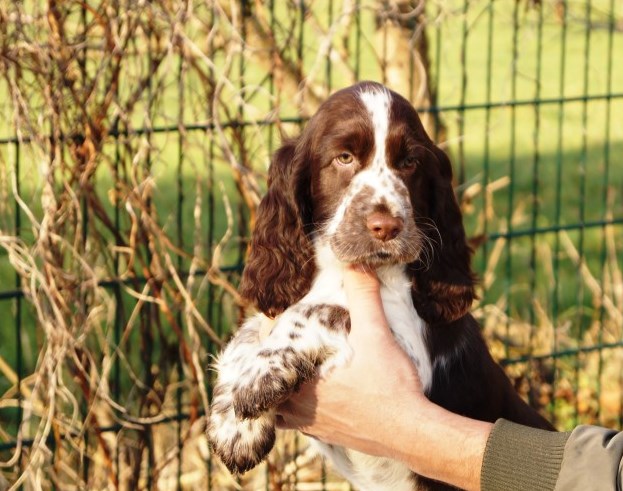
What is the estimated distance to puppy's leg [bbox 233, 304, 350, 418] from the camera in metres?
3.09

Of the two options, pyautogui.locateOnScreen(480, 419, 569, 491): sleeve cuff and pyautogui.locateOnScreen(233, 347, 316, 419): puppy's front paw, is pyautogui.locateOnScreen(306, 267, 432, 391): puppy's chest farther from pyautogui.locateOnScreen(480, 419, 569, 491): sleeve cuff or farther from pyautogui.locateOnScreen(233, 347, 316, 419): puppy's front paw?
pyautogui.locateOnScreen(480, 419, 569, 491): sleeve cuff

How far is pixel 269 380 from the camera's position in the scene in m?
3.09

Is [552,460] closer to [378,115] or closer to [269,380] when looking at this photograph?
[269,380]

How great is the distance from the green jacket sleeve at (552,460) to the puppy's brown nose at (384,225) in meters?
0.60

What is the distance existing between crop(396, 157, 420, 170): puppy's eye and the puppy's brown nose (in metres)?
0.19

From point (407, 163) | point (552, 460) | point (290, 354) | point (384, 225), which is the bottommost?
point (552, 460)

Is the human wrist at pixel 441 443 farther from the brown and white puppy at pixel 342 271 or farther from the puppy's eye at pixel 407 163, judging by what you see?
the puppy's eye at pixel 407 163

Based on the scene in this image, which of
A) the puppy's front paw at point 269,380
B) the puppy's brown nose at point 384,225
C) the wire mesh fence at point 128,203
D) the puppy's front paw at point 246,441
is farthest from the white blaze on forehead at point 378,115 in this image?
the wire mesh fence at point 128,203

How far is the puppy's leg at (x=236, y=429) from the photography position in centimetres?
317

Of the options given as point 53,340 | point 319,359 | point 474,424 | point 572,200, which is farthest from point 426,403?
point 572,200

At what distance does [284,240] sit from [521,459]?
3.52ft

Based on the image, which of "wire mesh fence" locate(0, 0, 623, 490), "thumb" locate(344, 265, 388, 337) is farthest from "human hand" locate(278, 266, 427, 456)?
"wire mesh fence" locate(0, 0, 623, 490)

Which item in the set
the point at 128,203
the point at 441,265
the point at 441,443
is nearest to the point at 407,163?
the point at 441,265

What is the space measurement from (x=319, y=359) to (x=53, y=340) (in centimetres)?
132
